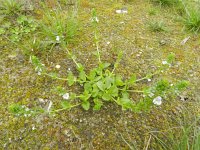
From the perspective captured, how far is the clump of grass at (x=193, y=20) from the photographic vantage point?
2.96 meters

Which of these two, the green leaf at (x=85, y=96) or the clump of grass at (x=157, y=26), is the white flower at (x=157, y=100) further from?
the clump of grass at (x=157, y=26)

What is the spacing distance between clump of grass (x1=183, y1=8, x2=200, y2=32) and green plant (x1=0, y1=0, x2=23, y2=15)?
2.00m

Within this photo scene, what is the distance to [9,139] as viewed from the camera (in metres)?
1.92

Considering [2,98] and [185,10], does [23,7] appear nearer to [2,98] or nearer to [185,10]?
[2,98]

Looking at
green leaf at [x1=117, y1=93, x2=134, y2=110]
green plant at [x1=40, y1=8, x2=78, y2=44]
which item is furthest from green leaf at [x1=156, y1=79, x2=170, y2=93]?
green plant at [x1=40, y1=8, x2=78, y2=44]

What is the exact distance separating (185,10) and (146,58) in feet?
3.69

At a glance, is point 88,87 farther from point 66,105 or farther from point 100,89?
point 66,105

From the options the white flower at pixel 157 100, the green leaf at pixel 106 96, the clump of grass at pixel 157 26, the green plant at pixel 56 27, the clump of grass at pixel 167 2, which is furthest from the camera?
the clump of grass at pixel 167 2

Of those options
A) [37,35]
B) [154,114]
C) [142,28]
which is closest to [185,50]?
[142,28]

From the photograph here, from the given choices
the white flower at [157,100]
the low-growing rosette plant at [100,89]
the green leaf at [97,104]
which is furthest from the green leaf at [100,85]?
the white flower at [157,100]

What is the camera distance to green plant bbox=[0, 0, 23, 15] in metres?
2.85

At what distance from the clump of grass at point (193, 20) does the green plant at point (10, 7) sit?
2.00 meters

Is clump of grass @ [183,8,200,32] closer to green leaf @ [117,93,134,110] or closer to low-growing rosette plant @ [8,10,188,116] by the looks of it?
low-growing rosette plant @ [8,10,188,116]

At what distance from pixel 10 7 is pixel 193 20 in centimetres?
215
